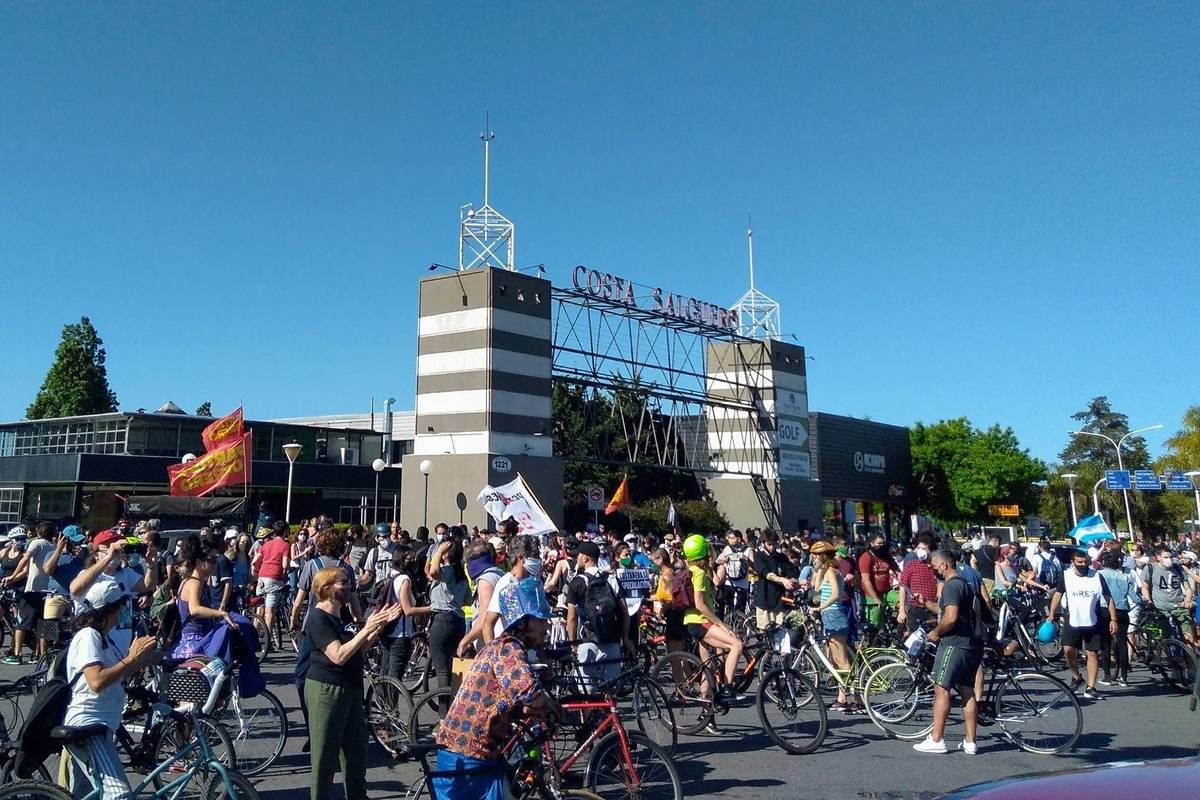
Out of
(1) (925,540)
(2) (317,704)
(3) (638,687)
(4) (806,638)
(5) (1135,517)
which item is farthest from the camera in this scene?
(5) (1135,517)

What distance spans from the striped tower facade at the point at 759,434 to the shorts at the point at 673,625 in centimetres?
3666

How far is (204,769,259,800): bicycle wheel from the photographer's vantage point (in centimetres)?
509

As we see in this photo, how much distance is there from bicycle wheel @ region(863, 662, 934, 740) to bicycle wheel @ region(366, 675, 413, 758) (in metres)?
4.67

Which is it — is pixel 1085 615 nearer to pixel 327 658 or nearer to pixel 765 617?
pixel 765 617

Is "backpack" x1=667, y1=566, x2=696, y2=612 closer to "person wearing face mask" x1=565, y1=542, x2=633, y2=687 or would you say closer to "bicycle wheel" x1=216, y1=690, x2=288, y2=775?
"person wearing face mask" x1=565, y1=542, x2=633, y2=687

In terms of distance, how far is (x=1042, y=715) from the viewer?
8453mm

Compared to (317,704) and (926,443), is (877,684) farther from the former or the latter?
(926,443)

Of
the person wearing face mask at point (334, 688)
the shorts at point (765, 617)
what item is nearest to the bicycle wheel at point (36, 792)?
the person wearing face mask at point (334, 688)

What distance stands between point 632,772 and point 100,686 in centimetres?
323

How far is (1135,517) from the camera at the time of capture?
230 feet

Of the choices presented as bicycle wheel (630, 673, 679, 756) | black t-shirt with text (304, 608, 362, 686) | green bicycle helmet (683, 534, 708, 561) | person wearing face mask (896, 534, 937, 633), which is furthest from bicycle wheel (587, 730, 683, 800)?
person wearing face mask (896, 534, 937, 633)

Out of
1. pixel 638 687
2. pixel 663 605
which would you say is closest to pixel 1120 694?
pixel 663 605

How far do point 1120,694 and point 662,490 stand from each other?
144ft

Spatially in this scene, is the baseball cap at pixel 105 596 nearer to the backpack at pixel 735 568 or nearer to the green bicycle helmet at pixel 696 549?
the green bicycle helmet at pixel 696 549
